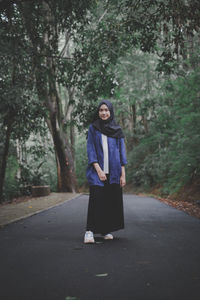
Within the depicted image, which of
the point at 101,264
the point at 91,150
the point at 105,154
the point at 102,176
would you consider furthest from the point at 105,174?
the point at 101,264

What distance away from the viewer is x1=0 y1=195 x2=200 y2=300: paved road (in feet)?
9.17

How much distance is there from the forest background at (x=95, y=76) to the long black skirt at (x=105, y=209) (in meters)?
2.99

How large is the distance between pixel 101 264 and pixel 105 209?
5.36ft

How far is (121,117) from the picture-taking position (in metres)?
30.8

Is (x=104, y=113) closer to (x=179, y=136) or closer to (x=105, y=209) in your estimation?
(x=105, y=209)

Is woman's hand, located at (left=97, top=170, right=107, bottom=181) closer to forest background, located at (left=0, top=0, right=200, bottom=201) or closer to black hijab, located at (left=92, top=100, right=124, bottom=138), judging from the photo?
black hijab, located at (left=92, top=100, right=124, bottom=138)

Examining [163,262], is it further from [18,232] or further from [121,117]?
[121,117]

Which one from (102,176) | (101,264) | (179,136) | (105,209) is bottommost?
(101,264)

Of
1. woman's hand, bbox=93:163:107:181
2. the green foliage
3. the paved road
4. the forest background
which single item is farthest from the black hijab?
the green foliage

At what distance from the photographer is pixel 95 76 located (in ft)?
37.7

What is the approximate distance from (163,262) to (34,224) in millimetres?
3732

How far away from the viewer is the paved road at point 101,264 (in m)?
2.79

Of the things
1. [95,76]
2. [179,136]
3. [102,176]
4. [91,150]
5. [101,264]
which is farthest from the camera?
[179,136]

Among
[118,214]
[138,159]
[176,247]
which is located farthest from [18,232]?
[138,159]
